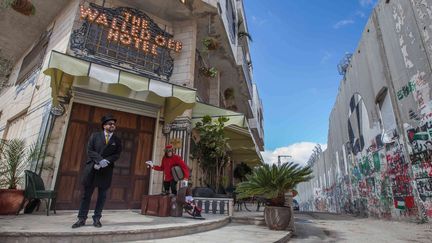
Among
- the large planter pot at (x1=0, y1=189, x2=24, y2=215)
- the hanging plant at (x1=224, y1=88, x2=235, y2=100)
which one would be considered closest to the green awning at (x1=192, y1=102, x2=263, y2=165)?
the hanging plant at (x1=224, y1=88, x2=235, y2=100)

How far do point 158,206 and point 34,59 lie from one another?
918 centimetres

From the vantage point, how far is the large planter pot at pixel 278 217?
524 cm

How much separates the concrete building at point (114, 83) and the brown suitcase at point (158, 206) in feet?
5.54

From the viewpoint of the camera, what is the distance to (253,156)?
14.3m

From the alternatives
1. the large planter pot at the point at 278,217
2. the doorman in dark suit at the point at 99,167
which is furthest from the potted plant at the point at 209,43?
the large planter pot at the point at 278,217

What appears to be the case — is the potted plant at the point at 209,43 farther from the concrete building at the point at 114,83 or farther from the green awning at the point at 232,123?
the green awning at the point at 232,123

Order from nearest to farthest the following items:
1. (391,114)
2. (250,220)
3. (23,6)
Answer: (250,220) → (23,6) → (391,114)

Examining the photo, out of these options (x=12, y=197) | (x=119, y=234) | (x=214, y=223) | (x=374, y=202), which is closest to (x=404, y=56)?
(x=374, y=202)

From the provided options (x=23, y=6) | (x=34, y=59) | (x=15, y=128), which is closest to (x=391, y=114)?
(x=23, y=6)

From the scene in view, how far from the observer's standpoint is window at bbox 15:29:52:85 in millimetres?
9437

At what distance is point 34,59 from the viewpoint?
10125 mm

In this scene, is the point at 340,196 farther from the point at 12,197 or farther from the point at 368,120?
the point at 12,197

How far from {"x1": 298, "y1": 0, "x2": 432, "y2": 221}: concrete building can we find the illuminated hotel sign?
312 inches

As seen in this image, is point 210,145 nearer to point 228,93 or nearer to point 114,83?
point 114,83
